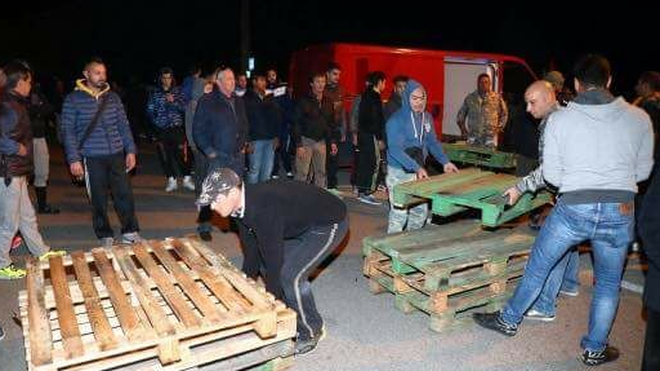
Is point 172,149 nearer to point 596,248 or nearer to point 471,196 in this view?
point 471,196

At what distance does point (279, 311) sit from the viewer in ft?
11.8

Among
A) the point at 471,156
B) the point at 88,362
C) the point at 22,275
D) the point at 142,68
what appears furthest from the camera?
the point at 142,68

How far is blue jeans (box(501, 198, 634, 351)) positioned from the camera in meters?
3.71

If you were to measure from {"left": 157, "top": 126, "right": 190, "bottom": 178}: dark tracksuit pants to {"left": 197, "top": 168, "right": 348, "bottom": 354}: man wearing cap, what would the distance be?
549 centimetres

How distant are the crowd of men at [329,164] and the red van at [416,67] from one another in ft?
4.24

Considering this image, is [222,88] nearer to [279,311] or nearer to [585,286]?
[279,311]

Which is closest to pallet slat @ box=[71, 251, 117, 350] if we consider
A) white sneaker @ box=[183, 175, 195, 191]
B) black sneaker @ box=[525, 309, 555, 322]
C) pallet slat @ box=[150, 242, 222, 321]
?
pallet slat @ box=[150, 242, 222, 321]

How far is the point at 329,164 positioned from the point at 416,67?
11.4 ft

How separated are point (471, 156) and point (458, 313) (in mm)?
2923

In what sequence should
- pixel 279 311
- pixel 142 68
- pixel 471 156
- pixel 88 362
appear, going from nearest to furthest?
pixel 88 362, pixel 279 311, pixel 471 156, pixel 142 68

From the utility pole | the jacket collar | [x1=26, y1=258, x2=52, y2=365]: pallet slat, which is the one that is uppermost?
the utility pole

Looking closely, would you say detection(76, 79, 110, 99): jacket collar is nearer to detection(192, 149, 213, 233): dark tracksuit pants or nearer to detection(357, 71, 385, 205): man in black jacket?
detection(192, 149, 213, 233): dark tracksuit pants

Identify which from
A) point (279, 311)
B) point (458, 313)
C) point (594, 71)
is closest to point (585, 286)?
point (458, 313)

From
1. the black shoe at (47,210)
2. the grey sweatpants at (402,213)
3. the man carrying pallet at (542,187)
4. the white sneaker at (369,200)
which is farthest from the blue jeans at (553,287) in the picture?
the black shoe at (47,210)
